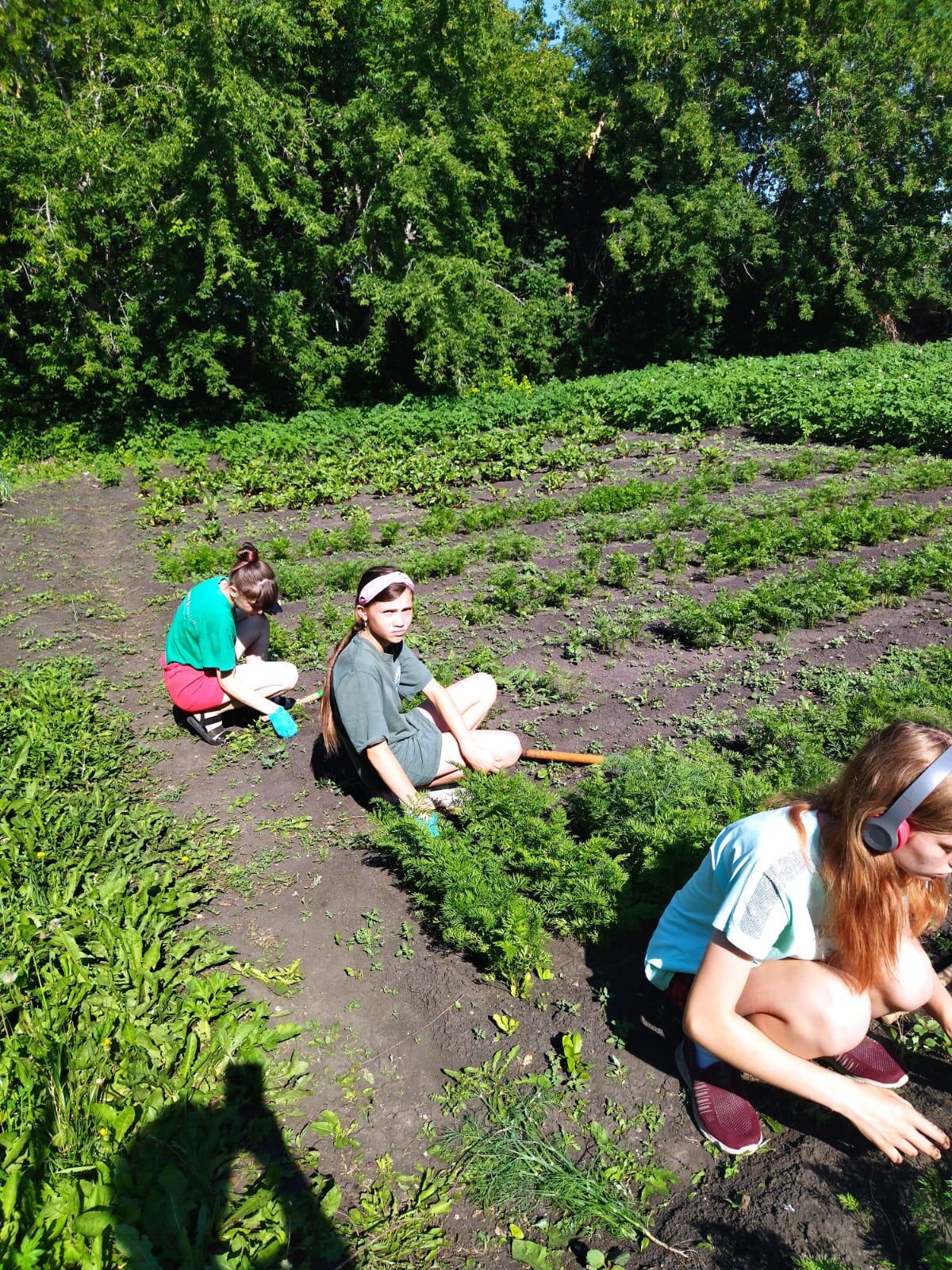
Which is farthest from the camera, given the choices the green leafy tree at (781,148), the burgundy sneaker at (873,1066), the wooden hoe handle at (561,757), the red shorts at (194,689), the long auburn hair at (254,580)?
the green leafy tree at (781,148)

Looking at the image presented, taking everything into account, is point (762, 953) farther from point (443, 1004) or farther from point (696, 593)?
point (696, 593)

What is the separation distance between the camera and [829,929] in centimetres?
218

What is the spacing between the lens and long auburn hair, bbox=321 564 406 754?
3.68 meters

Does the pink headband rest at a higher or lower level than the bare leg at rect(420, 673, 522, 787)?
higher

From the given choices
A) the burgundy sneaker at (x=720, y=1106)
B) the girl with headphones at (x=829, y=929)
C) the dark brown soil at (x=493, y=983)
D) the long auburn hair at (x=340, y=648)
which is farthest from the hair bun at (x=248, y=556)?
the burgundy sneaker at (x=720, y=1106)

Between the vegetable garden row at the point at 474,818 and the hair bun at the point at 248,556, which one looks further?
the hair bun at the point at 248,556

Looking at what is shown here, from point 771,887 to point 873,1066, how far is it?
96cm

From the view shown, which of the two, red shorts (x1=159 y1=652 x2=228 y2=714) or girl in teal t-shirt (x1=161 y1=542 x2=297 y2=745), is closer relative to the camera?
girl in teal t-shirt (x1=161 y1=542 x2=297 y2=745)

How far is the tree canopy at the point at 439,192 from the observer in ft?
51.0

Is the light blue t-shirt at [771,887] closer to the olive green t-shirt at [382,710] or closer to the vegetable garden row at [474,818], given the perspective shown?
the vegetable garden row at [474,818]

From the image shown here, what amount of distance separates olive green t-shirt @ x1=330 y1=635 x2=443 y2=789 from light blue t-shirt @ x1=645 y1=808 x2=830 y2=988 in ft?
5.62

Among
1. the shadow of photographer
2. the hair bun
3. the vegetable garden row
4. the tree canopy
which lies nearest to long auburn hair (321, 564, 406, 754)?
the vegetable garden row

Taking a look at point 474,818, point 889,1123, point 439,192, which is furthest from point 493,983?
point 439,192

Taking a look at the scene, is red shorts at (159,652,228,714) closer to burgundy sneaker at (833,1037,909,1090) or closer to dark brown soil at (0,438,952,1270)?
dark brown soil at (0,438,952,1270)
